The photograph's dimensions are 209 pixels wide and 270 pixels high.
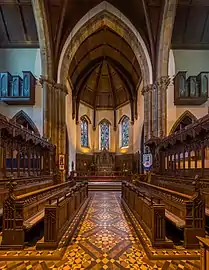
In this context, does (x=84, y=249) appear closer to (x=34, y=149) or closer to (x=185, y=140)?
(x=185, y=140)

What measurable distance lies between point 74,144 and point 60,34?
10.3 meters

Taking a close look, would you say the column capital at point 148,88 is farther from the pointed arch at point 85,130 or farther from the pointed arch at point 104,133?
the pointed arch at point 104,133

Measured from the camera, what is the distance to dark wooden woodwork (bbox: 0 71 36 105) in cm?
1450

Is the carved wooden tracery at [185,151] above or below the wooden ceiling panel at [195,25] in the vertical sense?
below

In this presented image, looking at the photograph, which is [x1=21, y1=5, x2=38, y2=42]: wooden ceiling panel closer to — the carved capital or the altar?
the carved capital

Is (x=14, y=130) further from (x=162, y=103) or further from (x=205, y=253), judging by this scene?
(x=162, y=103)

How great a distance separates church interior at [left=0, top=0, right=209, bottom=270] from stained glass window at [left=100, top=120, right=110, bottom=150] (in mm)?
102

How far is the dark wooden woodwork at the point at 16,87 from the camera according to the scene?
1450 centimetres

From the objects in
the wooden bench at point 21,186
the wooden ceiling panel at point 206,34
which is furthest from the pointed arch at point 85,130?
the wooden bench at point 21,186

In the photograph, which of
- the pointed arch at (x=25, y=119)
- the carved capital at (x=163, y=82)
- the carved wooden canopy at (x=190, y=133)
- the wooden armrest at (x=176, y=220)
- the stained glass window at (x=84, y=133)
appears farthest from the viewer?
the stained glass window at (x=84, y=133)

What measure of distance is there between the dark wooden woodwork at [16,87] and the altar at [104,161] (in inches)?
453

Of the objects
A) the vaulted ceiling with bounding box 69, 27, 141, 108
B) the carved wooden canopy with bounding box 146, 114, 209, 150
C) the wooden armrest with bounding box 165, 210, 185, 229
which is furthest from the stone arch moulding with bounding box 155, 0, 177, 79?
the wooden armrest with bounding box 165, 210, 185, 229

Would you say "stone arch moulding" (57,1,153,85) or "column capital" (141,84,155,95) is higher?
"stone arch moulding" (57,1,153,85)

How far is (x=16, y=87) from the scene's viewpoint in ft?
48.1
